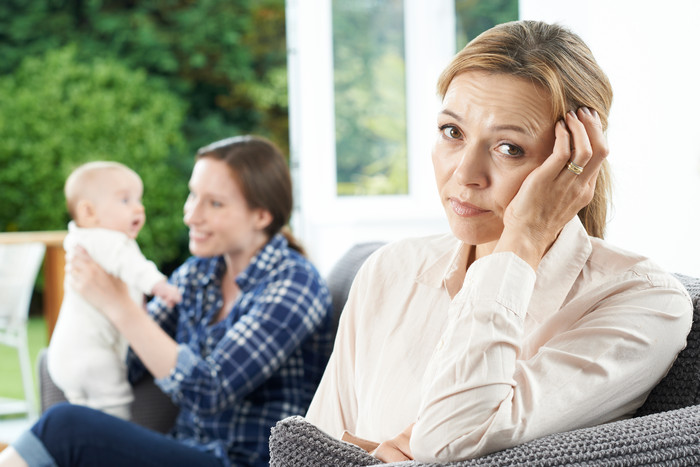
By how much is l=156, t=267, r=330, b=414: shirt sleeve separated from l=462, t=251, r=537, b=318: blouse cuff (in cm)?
90

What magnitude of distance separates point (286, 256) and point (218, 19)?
6644mm

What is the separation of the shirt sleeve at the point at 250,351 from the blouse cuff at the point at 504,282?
35.3 inches

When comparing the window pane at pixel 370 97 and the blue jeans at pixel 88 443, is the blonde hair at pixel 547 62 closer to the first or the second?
the blue jeans at pixel 88 443

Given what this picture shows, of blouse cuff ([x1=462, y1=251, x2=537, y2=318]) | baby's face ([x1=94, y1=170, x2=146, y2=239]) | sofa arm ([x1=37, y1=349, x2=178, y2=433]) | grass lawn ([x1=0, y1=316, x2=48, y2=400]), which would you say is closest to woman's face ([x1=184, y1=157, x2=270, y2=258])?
baby's face ([x1=94, y1=170, x2=146, y2=239])

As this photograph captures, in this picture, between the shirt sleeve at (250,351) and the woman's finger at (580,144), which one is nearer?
the woman's finger at (580,144)

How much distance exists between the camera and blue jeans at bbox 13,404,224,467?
5.55 ft

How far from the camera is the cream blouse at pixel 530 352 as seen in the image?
93 cm

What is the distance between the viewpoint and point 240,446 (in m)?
1.85

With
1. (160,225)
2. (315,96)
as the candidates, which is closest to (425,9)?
(315,96)

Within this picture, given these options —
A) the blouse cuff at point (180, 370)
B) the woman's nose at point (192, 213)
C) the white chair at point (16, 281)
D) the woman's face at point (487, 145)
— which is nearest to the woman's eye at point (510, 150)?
the woman's face at point (487, 145)

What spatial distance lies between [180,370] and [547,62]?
45.8 inches

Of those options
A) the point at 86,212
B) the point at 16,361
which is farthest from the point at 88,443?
the point at 16,361

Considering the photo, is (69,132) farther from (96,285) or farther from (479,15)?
(96,285)

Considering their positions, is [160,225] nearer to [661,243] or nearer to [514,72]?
[661,243]
